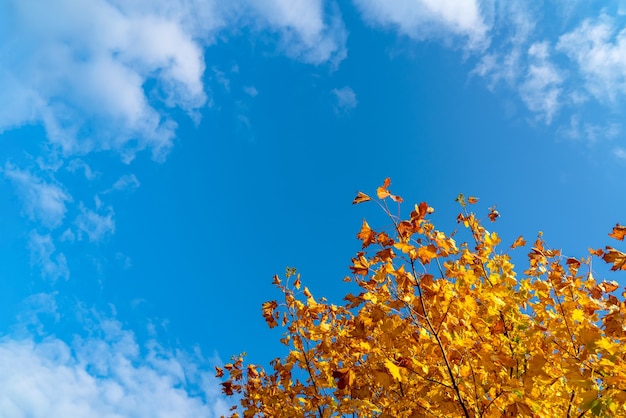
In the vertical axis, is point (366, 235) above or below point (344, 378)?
above

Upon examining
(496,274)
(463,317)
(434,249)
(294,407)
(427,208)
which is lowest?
(294,407)

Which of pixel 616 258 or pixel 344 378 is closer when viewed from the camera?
pixel 616 258

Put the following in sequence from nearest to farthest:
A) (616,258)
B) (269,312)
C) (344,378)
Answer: (616,258) → (344,378) → (269,312)

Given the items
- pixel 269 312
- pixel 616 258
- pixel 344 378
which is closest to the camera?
pixel 616 258

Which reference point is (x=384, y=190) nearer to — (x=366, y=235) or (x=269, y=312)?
(x=366, y=235)

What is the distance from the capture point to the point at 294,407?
3535mm

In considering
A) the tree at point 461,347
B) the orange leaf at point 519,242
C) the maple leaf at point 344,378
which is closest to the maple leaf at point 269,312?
the tree at point 461,347

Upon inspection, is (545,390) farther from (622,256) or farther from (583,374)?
(622,256)

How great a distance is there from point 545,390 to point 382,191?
231cm

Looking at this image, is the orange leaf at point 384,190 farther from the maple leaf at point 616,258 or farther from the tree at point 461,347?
the maple leaf at point 616,258

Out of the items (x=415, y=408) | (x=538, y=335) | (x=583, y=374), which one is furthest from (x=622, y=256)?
(x=415, y=408)

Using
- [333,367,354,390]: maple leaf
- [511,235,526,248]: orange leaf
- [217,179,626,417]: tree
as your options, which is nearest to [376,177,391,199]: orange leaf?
[217,179,626,417]: tree

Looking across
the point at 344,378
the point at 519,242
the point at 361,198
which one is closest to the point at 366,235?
the point at 361,198

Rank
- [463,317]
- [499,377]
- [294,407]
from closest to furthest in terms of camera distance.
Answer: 1. [463,317]
2. [499,377]
3. [294,407]
